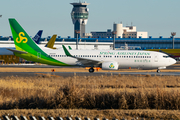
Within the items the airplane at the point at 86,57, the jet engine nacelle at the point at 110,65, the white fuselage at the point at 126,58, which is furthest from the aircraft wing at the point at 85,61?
the jet engine nacelle at the point at 110,65

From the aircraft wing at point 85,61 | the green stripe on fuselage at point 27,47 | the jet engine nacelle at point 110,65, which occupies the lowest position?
the jet engine nacelle at point 110,65

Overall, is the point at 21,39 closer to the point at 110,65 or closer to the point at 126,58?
the point at 110,65

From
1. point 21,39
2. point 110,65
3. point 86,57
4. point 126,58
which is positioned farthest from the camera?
point 21,39

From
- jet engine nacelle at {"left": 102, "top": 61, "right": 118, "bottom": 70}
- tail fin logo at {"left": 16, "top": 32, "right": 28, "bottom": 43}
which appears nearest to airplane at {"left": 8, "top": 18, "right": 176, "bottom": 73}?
tail fin logo at {"left": 16, "top": 32, "right": 28, "bottom": 43}

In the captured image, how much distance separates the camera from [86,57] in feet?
156

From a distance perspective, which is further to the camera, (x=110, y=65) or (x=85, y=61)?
(x=85, y=61)

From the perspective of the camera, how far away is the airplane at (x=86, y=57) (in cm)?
4709

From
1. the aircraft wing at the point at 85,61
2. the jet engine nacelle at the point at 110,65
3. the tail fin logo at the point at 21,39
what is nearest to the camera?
the jet engine nacelle at the point at 110,65

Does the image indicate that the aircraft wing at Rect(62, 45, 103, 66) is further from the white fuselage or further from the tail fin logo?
the tail fin logo

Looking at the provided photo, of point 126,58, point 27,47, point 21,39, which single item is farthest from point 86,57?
point 21,39

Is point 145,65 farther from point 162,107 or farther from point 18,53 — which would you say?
point 162,107

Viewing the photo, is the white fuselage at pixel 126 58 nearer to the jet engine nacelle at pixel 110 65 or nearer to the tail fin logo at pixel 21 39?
the jet engine nacelle at pixel 110 65

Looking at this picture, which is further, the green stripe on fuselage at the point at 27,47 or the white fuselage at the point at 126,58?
the green stripe on fuselage at the point at 27,47

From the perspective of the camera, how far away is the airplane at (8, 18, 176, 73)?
47.1 metres
